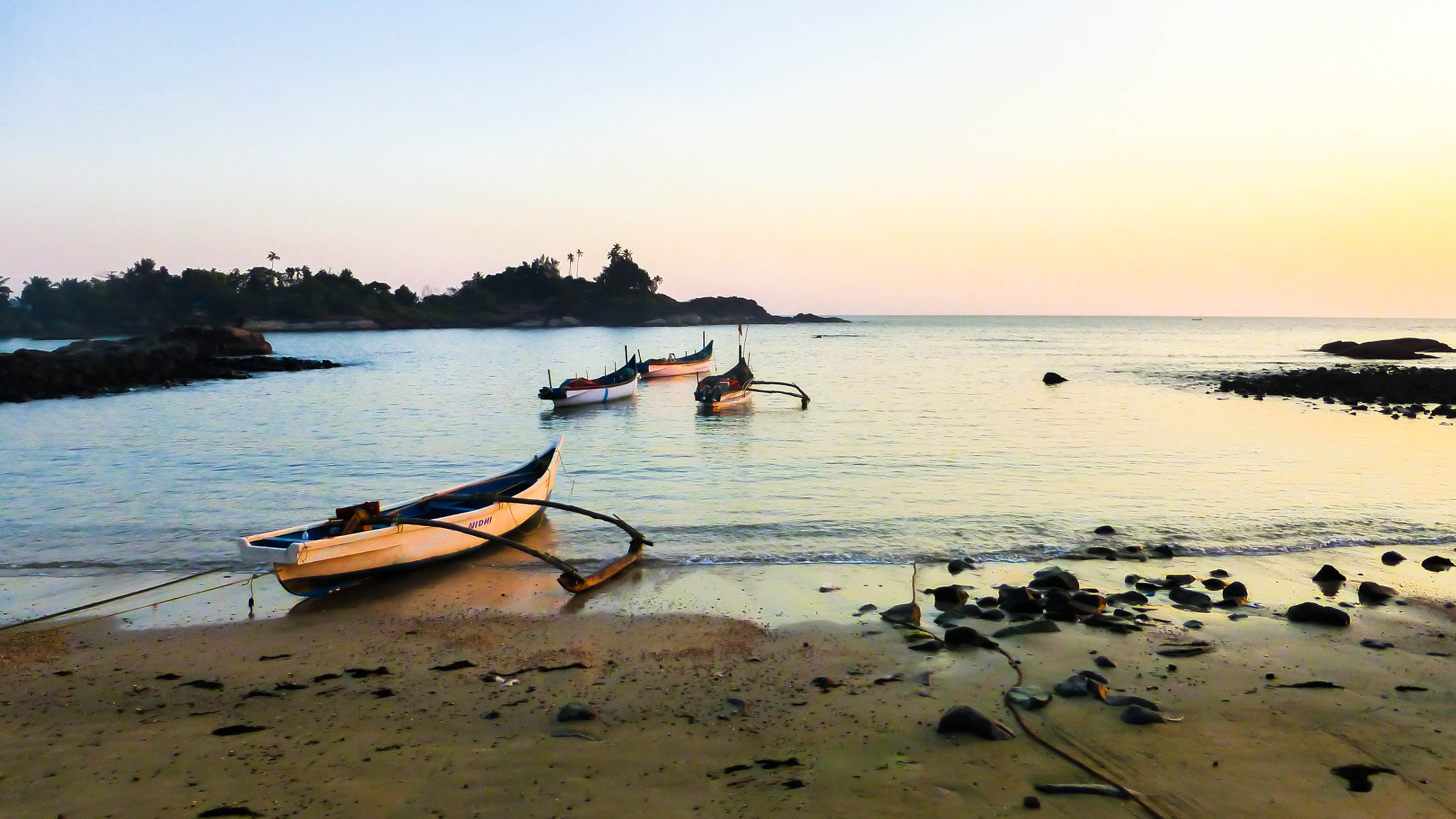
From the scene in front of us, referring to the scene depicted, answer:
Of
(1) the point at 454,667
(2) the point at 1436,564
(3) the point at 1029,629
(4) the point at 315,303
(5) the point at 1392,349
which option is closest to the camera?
(1) the point at 454,667

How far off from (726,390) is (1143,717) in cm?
2949

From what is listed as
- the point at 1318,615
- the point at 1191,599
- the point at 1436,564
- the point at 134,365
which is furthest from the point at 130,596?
the point at 134,365

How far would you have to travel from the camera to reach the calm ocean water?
535 inches

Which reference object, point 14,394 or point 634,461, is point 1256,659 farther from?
point 14,394

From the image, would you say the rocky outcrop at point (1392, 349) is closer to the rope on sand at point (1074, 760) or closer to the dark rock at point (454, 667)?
the rope on sand at point (1074, 760)

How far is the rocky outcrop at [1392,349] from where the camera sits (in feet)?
210

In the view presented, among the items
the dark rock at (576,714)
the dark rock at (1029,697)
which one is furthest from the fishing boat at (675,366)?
the dark rock at (1029,697)

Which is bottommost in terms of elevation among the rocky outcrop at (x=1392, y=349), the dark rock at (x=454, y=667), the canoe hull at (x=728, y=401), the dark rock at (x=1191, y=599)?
the dark rock at (x=454, y=667)

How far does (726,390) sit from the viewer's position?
35656 millimetres

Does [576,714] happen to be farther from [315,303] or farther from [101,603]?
[315,303]

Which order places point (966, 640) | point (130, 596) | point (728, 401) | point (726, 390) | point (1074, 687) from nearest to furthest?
point (1074, 687) < point (966, 640) < point (130, 596) < point (728, 401) < point (726, 390)

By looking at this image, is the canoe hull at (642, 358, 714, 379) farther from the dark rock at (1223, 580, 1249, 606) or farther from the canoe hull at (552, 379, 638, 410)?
the dark rock at (1223, 580, 1249, 606)

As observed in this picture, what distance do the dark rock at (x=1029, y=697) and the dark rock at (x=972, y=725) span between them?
49 cm

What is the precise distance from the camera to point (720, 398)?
34688 mm
